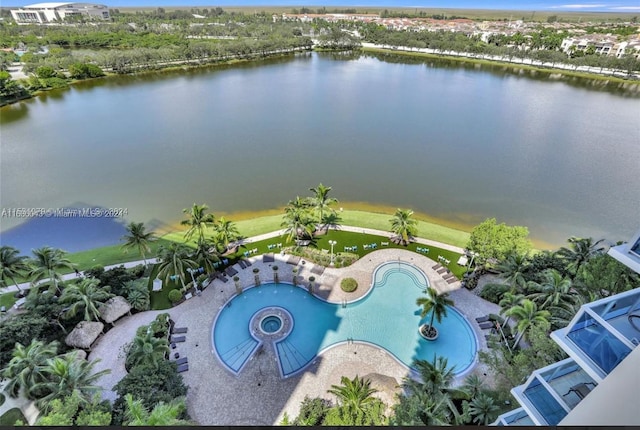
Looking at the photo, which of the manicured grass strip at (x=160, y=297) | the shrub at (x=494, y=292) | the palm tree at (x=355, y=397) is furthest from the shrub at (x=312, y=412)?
the shrub at (x=494, y=292)

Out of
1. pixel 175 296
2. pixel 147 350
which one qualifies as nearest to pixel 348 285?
pixel 175 296

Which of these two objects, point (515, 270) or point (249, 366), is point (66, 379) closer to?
point (249, 366)

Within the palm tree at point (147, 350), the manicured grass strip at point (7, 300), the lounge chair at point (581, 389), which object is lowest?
the manicured grass strip at point (7, 300)

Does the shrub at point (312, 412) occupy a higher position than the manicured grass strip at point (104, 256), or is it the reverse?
the shrub at point (312, 412)

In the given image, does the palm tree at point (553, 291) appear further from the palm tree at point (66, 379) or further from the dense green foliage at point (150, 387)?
the palm tree at point (66, 379)

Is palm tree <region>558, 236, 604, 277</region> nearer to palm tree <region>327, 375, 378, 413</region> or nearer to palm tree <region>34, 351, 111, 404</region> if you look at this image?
palm tree <region>327, 375, 378, 413</region>

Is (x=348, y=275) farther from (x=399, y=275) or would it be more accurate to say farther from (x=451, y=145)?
(x=451, y=145)

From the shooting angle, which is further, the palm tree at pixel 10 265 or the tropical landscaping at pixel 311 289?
the palm tree at pixel 10 265

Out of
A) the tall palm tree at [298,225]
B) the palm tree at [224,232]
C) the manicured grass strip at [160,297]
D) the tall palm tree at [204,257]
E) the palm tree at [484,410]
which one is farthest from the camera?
the tall palm tree at [298,225]
